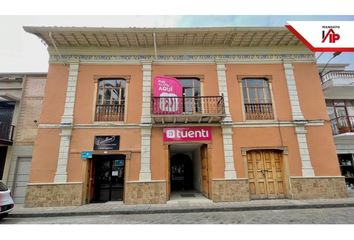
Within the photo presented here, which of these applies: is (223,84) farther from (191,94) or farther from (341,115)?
(341,115)

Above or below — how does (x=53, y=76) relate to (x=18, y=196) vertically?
above

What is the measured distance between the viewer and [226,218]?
20.0 feet

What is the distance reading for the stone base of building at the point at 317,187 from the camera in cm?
817

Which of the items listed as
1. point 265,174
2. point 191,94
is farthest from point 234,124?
point 265,174

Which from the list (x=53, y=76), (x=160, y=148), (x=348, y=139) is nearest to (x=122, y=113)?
(x=160, y=148)

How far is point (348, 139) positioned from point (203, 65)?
363 inches

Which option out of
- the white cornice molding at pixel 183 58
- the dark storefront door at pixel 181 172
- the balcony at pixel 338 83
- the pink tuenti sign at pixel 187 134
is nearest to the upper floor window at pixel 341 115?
the balcony at pixel 338 83

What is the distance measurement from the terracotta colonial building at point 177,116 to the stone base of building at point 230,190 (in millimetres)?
42

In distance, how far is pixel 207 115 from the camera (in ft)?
26.4

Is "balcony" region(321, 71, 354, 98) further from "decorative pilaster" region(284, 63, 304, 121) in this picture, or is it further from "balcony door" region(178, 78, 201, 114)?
"balcony door" region(178, 78, 201, 114)

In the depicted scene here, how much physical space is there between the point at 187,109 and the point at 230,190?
4.13m

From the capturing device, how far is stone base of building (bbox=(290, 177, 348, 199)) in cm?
817

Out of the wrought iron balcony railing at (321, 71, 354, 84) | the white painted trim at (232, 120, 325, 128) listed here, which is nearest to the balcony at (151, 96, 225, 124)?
A: the white painted trim at (232, 120, 325, 128)

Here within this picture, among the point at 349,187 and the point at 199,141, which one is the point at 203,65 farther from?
the point at 349,187
